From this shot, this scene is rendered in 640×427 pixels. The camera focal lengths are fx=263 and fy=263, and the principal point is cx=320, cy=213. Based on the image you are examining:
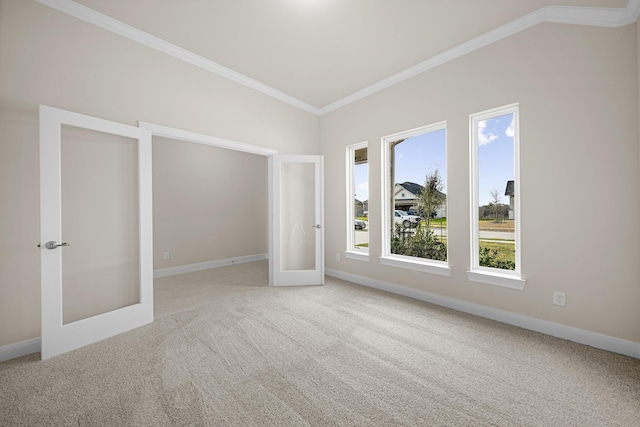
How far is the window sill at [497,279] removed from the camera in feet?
8.68

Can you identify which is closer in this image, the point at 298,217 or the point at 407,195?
the point at 407,195

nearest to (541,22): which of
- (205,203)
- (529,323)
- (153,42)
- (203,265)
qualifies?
(529,323)

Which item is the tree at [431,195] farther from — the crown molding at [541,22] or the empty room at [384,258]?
the crown molding at [541,22]

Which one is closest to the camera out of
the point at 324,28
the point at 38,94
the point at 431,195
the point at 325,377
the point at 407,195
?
the point at 325,377

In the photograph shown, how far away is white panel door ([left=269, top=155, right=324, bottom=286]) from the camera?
4.08 metres

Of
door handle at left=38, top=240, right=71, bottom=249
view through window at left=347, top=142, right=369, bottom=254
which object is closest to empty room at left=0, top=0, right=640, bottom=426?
door handle at left=38, top=240, right=71, bottom=249

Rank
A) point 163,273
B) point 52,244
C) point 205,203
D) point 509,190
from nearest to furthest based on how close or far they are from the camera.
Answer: point 52,244 < point 509,190 < point 163,273 < point 205,203

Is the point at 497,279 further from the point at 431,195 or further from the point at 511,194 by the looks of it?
the point at 431,195

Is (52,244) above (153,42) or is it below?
below

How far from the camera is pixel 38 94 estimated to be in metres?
2.26

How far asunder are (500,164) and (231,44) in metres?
3.31

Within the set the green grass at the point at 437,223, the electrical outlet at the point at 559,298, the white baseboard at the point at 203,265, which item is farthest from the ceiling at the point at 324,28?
the white baseboard at the point at 203,265

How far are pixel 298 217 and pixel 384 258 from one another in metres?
1.49

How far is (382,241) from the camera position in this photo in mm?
3920
